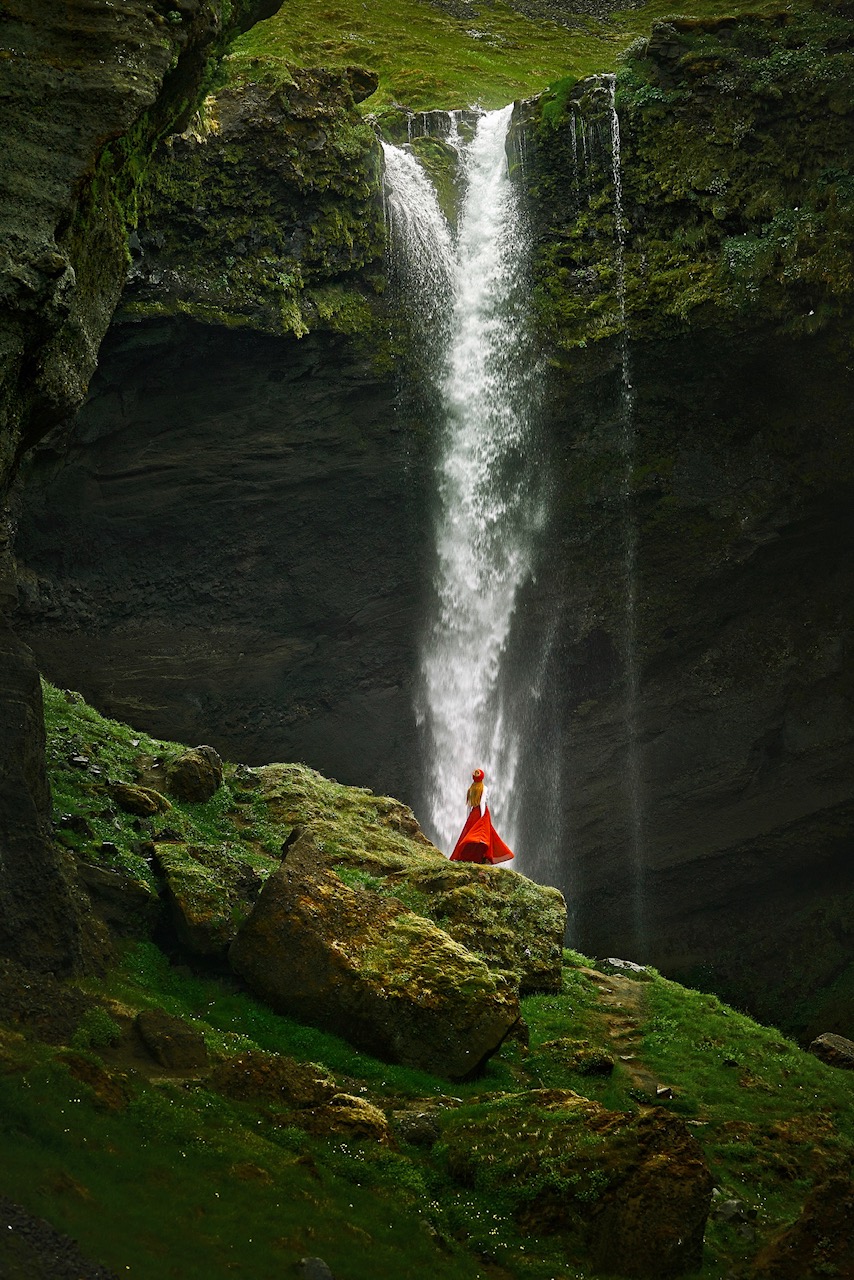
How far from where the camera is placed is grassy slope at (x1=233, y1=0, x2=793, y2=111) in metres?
30.5

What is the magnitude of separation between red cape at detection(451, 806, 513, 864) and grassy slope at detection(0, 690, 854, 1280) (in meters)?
3.92

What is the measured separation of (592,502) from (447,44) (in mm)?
18586

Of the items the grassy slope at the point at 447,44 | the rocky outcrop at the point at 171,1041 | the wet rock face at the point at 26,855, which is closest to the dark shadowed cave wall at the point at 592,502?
the grassy slope at the point at 447,44

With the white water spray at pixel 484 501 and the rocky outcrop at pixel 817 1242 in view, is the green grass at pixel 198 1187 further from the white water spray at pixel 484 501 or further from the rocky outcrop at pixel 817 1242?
the white water spray at pixel 484 501

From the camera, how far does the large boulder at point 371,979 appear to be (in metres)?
10.3

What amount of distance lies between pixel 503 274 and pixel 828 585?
33.4ft

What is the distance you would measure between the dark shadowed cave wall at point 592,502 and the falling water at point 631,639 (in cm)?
13

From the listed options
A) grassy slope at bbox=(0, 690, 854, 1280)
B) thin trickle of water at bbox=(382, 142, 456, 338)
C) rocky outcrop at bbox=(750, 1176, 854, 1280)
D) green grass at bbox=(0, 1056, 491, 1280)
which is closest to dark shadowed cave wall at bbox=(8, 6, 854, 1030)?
thin trickle of water at bbox=(382, 142, 456, 338)

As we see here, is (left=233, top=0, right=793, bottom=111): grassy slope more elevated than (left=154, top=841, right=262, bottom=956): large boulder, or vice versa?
(left=233, top=0, right=793, bottom=111): grassy slope

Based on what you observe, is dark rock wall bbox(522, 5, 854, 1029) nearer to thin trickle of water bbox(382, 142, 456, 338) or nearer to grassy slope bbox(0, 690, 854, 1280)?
thin trickle of water bbox(382, 142, 456, 338)

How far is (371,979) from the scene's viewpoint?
34.6ft

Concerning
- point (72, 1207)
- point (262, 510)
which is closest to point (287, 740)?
point (262, 510)

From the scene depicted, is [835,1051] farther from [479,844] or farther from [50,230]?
[50,230]

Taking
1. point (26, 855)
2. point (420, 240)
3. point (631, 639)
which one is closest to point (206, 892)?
point (26, 855)
